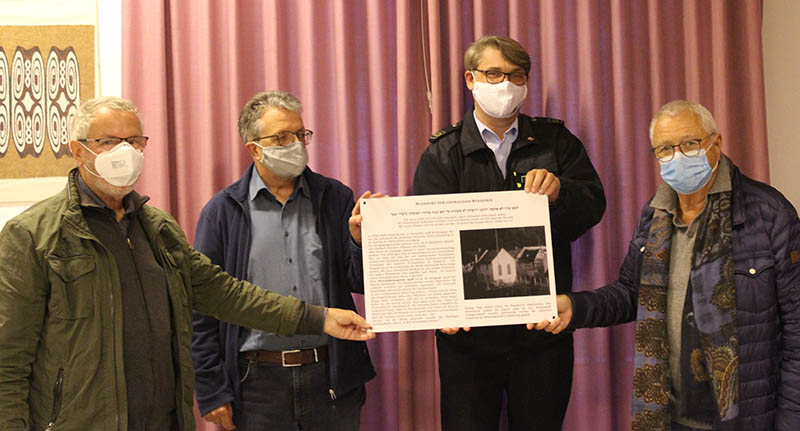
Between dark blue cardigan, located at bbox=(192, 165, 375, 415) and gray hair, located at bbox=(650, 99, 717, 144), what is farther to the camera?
dark blue cardigan, located at bbox=(192, 165, 375, 415)

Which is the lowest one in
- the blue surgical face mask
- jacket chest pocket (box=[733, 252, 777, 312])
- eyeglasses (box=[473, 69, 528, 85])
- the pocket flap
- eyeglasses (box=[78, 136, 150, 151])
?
jacket chest pocket (box=[733, 252, 777, 312])

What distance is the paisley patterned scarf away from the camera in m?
2.12

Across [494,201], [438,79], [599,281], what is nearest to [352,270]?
[494,201]

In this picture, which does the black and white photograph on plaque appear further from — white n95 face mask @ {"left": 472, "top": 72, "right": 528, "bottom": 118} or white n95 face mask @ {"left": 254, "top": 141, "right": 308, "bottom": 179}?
white n95 face mask @ {"left": 254, "top": 141, "right": 308, "bottom": 179}

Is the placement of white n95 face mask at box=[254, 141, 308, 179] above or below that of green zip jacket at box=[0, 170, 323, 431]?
above

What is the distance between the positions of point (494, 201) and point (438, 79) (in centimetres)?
91

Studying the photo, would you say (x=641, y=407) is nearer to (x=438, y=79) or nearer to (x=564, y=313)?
(x=564, y=313)

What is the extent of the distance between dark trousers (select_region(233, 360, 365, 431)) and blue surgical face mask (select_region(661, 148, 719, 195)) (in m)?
1.57

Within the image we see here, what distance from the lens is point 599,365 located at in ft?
9.86

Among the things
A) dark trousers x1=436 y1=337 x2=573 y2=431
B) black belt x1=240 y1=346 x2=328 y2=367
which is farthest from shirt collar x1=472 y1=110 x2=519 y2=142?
black belt x1=240 y1=346 x2=328 y2=367

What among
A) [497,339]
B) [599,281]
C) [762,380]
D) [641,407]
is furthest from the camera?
[599,281]

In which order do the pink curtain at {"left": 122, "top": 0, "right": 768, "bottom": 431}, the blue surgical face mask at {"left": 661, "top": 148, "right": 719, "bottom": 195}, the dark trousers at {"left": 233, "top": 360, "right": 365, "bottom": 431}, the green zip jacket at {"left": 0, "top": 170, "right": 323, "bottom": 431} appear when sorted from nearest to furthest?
the green zip jacket at {"left": 0, "top": 170, "right": 323, "bottom": 431}
the blue surgical face mask at {"left": 661, "top": 148, "right": 719, "bottom": 195}
the dark trousers at {"left": 233, "top": 360, "right": 365, "bottom": 431}
the pink curtain at {"left": 122, "top": 0, "right": 768, "bottom": 431}

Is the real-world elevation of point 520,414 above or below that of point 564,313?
below

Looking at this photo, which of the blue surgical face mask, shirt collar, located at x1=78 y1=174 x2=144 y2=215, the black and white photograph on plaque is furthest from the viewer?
the black and white photograph on plaque
